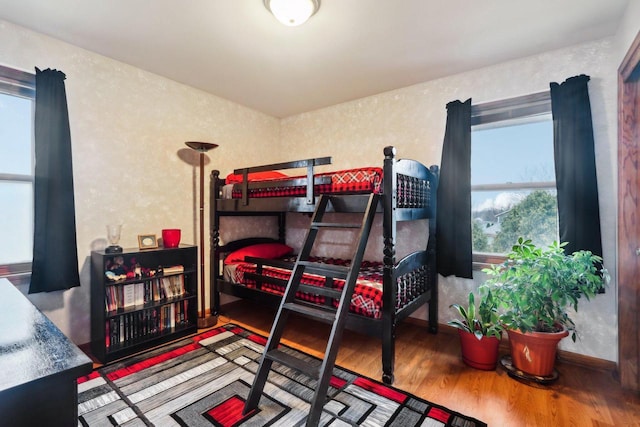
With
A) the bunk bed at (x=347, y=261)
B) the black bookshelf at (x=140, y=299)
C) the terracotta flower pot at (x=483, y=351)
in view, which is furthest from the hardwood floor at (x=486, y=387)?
the black bookshelf at (x=140, y=299)

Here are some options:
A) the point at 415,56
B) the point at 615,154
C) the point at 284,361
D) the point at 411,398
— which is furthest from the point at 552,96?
the point at 284,361

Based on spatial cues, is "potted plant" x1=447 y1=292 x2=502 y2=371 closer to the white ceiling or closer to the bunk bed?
the bunk bed

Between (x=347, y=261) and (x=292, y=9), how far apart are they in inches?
94.9

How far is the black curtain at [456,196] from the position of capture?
2.71 m

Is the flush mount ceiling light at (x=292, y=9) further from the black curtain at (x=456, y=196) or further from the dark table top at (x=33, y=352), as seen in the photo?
the dark table top at (x=33, y=352)

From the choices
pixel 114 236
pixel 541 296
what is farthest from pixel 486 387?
pixel 114 236

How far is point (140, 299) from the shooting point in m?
2.58

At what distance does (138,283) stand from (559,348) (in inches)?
137

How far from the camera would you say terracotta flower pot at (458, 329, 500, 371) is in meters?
2.25

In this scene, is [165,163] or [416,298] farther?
[165,163]

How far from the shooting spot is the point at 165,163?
9.92 ft

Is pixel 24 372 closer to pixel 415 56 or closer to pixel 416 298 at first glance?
Answer: pixel 416 298

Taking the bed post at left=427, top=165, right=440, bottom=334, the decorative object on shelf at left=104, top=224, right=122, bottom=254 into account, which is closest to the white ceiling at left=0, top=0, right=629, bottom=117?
the bed post at left=427, top=165, right=440, bottom=334

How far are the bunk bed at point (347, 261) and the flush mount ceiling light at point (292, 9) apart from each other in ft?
2.98
